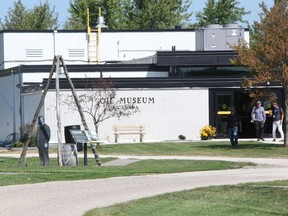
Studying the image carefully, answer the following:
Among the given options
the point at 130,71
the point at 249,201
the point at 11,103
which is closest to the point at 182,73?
the point at 130,71

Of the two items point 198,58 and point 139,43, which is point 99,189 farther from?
point 139,43

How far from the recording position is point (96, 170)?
83.5 feet

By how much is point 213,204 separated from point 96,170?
9.42 metres

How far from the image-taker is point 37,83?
152 ft

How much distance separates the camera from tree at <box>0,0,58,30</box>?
78.8 meters

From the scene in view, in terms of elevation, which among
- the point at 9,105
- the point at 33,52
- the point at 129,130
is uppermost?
the point at 33,52

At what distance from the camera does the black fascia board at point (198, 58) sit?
157 feet

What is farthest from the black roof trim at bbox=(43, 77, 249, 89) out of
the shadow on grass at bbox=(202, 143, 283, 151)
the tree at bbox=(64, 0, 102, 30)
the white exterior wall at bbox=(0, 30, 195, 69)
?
the tree at bbox=(64, 0, 102, 30)

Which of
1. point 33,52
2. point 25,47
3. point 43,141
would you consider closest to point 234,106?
point 43,141

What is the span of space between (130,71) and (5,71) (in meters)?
8.12

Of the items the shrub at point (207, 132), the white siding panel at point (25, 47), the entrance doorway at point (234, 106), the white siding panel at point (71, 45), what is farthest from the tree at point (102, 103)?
the white siding panel at point (25, 47)

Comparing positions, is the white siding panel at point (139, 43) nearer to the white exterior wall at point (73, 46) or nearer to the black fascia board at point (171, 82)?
the white exterior wall at point (73, 46)

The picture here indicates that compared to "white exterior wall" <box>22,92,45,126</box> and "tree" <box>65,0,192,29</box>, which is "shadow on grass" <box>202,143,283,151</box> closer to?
"white exterior wall" <box>22,92,45,126</box>

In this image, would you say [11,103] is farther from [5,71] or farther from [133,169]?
[133,169]
